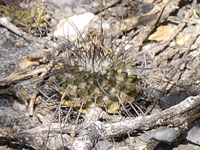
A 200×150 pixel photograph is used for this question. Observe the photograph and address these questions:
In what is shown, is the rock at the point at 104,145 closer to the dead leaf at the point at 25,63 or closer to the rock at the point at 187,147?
the rock at the point at 187,147

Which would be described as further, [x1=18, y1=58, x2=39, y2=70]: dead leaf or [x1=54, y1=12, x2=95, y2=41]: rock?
[x1=54, y1=12, x2=95, y2=41]: rock

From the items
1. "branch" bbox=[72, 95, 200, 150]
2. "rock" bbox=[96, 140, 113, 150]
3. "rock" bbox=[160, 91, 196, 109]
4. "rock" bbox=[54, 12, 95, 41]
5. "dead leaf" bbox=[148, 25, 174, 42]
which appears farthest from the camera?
"rock" bbox=[54, 12, 95, 41]

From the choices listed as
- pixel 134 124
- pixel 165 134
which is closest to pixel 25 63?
pixel 134 124

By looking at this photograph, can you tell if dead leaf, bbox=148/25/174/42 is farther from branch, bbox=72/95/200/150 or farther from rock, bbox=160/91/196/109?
branch, bbox=72/95/200/150

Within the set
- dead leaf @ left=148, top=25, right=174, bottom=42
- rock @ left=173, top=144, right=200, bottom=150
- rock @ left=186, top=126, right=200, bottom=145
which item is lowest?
rock @ left=173, top=144, right=200, bottom=150

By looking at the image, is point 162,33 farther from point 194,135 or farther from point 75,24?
point 194,135

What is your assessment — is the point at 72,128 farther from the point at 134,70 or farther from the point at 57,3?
the point at 57,3

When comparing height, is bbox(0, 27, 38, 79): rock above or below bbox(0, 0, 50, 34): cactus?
below

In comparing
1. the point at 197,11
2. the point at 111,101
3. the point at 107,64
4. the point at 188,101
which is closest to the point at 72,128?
the point at 111,101

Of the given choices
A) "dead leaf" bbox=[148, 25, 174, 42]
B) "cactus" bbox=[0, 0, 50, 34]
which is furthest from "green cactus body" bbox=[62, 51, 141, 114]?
"cactus" bbox=[0, 0, 50, 34]
